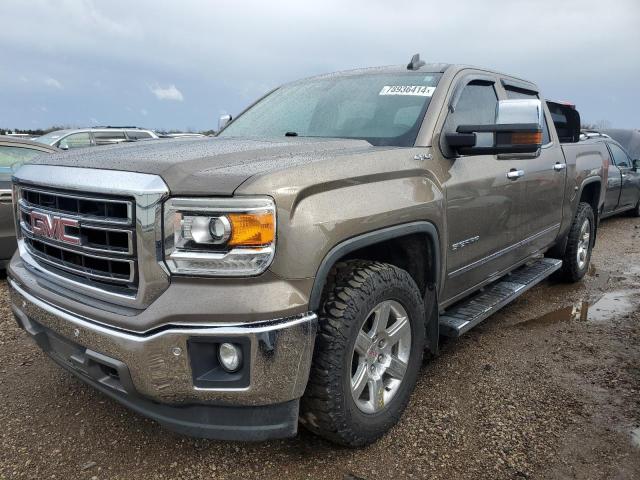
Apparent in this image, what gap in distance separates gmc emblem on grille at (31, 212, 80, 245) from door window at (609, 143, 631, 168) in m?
10.3

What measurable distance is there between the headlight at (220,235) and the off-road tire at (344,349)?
45 cm

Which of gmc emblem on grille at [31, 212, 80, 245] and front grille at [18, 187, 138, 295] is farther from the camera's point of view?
gmc emblem on grille at [31, 212, 80, 245]

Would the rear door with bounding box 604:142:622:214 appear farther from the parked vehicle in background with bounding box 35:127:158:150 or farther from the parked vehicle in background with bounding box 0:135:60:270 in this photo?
the parked vehicle in background with bounding box 35:127:158:150

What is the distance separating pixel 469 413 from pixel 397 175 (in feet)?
4.59

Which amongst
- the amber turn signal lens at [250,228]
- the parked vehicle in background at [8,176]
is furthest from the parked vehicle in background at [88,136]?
the amber turn signal lens at [250,228]

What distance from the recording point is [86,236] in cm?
215

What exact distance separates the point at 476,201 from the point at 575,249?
270 cm

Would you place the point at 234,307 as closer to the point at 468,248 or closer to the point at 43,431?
the point at 43,431

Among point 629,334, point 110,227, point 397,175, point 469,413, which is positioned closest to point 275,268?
point 110,227

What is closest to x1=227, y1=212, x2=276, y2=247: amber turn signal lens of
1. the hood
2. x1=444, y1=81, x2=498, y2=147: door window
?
the hood

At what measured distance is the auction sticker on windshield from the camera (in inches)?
123

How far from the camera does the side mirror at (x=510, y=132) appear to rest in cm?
271

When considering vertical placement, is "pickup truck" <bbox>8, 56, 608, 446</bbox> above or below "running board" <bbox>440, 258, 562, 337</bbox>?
above

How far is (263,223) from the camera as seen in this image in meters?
1.91
